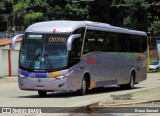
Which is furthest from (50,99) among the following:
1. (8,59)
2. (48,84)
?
(8,59)

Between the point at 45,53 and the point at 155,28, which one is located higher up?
the point at 45,53

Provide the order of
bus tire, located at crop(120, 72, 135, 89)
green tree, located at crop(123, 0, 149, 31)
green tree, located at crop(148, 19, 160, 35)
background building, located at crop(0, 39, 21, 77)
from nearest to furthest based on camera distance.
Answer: bus tire, located at crop(120, 72, 135, 89) → background building, located at crop(0, 39, 21, 77) → green tree, located at crop(123, 0, 149, 31) → green tree, located at crop(148, 19, 160, 35)

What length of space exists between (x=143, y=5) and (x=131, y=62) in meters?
40.1

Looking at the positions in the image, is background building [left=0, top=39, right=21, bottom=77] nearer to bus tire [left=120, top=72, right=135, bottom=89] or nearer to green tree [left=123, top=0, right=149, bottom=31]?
bus tire [left=120, top=72, right=135, bottom=89]

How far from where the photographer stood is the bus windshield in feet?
66.2

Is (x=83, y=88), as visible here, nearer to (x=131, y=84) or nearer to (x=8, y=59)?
(x=131, y=84)

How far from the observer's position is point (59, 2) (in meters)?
76.1

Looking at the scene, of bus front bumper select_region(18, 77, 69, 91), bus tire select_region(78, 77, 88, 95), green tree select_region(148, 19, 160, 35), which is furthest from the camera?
green tree select_region(148, 19, 160, 35)

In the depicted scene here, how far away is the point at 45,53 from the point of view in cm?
2027

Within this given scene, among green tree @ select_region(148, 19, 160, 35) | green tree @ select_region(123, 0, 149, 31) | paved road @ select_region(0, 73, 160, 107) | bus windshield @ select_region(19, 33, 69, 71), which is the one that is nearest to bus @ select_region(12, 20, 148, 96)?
bus windshield @ select_region(19, 33, 69, 71)

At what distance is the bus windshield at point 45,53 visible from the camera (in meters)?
20.2

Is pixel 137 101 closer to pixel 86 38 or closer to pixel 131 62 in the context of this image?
pixel 86 38

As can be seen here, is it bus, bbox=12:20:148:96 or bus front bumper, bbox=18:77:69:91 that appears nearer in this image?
bus front bumper, bbox=18:77:69:91

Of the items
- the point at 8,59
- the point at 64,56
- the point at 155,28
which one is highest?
the point at 64,56
